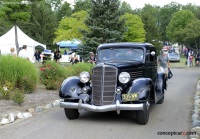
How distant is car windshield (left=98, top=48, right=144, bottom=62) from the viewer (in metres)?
9.63

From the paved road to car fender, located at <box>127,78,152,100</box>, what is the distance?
0.74 meters

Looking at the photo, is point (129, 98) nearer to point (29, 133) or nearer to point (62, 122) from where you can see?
point (62, 122)

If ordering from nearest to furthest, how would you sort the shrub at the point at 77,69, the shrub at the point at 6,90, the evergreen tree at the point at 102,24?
1. the shrub at the point at 6,90
2. the shrub at the point at 77,69
3. the evergreen tree at the point at 102,24

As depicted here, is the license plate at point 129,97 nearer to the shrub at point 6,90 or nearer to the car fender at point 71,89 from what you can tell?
the car fender at point 71,89

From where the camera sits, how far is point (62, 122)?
8.59 meters

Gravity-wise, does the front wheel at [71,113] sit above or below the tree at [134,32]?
below

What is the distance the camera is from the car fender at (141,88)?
803 centimetres

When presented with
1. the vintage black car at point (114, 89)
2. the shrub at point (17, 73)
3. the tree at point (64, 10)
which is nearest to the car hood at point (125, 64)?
the vintage black car at point (114, 89)

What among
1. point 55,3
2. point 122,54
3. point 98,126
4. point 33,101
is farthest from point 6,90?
point 55,3

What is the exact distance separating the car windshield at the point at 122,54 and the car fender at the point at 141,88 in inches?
53.0

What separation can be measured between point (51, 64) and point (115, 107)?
726cm

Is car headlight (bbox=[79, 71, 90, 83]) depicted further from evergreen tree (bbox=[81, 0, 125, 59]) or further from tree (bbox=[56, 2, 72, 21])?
tree (bbox=[56, 2, 72, 21])

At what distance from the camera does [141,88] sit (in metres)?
8.12

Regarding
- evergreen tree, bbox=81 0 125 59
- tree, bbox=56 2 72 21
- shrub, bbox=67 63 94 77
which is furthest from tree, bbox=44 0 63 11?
shrub, bbox=67 63 94 77
